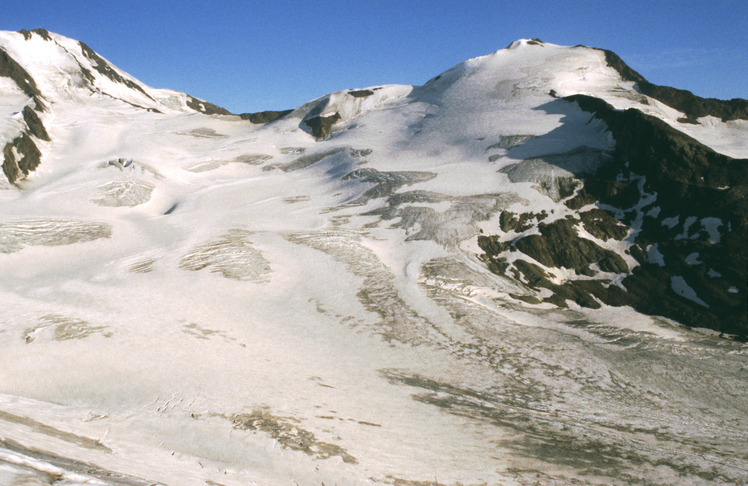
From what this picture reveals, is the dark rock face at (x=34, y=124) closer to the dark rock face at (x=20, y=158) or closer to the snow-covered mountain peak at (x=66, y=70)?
the dark rock face at (x=20, y=158)

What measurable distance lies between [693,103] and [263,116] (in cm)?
7581

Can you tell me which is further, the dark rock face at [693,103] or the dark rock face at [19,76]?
the dark rock face at [19,76]

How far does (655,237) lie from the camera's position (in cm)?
4209

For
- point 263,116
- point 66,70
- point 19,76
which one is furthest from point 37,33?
point 263,116

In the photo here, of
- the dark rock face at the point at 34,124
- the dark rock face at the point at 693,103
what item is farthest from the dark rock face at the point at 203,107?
the dark rock face at the point at 693,103

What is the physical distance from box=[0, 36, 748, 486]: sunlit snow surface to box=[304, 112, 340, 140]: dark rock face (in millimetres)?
19512

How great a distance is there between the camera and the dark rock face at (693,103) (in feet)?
202

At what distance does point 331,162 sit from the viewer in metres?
67.0

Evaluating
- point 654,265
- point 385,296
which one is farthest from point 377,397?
point 654,265

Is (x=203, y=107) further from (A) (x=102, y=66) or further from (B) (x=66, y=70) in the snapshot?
(B) (x=66, y=70)

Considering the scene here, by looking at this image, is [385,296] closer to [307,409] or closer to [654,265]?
[307,409]

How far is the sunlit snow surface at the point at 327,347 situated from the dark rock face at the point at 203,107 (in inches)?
2853

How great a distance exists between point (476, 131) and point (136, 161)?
4641cm

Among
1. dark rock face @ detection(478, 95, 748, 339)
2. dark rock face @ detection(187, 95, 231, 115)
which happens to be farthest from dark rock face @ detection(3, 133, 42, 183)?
dark rock face @ detection(187, 95, 231, 115)
